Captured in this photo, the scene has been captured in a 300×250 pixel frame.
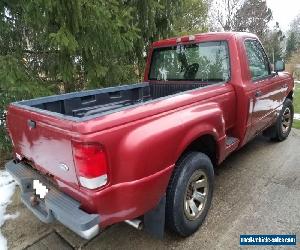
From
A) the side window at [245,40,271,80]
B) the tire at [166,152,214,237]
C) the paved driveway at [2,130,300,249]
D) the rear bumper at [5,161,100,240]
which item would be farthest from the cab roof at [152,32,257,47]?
the rear bumper at [5,161,100,240]

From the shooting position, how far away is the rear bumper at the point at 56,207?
2078 mm

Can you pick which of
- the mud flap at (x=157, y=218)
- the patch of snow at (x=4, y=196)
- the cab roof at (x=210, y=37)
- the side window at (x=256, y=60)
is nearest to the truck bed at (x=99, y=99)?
the cab roof at (x=210, y=37)

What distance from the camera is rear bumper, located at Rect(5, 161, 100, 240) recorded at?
2.08 m

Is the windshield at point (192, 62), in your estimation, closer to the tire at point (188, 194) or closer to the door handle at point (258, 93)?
the door handle at point (258, 93)

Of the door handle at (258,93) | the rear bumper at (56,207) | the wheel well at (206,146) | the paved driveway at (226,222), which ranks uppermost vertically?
the door handle at (258,93)

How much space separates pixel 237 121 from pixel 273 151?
1779mm

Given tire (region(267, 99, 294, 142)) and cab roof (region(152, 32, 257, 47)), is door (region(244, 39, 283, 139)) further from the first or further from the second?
tire (region(267, 99, 294, 142))

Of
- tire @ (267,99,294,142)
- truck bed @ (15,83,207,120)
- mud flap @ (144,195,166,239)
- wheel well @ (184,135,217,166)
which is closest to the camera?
mud flap @ (144,195,166,239)

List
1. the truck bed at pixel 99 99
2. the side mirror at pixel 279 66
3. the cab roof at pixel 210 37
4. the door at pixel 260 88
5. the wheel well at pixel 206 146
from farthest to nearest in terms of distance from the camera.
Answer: the side mirror at pixel 279 66 → the door at pixel 260 88 → the cab roof at pixel 210 37 → the truck bed at pixel 99 99 → the wheel well at pixel 206 146

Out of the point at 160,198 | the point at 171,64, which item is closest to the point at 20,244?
the point at 160,198

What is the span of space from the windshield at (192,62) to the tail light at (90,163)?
2.29 metres

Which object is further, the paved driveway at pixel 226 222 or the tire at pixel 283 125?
the tire at pixel 283 125

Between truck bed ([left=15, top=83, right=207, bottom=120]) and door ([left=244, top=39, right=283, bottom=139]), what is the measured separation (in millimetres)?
700

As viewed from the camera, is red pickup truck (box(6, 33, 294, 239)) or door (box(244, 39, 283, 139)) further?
door (box(244, 39, 283, 139))
